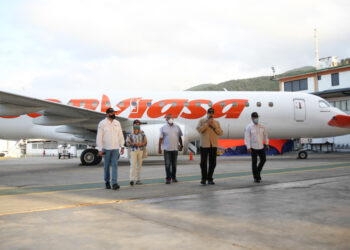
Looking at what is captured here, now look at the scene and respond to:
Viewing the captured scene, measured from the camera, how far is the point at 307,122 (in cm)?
1564

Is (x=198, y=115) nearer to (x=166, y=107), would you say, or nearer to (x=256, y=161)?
(x=166, y=107)

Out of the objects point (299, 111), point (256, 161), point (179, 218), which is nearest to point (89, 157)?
point (256, 161)

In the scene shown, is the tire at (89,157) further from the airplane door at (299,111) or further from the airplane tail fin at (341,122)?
the airplane tail fin at (341,122)

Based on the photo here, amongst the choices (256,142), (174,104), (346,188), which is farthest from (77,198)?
(174,104)

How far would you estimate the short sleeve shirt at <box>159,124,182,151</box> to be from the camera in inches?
323

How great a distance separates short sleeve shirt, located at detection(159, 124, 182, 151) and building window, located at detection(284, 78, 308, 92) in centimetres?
4103

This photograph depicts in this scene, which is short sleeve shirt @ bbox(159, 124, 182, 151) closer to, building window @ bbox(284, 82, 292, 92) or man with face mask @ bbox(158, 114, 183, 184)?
man with face mask @ bbox(158, 114, 183, 184)

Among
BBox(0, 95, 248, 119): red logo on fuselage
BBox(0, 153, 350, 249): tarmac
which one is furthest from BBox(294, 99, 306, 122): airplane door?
BBox(0, 153, 350, 249): tarmac

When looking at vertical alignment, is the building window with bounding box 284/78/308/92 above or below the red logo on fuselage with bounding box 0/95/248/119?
above

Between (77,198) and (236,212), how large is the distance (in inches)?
117

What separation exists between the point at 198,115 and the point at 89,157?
5.49 metres

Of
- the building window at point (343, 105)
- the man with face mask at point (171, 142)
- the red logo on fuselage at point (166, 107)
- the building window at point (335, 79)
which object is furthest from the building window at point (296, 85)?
the man with face mask at point (171, 142)

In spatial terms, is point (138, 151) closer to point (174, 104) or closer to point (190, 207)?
point (190, 207)

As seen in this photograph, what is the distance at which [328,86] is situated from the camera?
4231 cm
